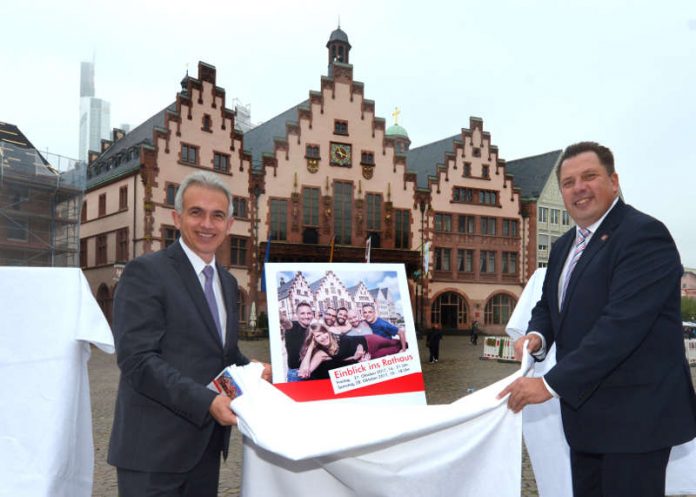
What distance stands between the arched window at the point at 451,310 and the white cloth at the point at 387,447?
3854cm

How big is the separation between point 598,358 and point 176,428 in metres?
2.11

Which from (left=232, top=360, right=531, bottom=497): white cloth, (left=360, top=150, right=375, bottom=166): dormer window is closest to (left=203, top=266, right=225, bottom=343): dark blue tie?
(left=232, top=360, right=531, bottom=497): white cloth

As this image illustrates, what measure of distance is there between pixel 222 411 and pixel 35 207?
106 feet

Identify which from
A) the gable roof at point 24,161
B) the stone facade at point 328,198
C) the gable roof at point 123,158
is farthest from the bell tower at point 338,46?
the gable roof at point 24,161

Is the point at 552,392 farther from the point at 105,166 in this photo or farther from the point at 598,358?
the point at 105,166

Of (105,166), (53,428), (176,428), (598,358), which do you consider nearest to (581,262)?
(598,358)

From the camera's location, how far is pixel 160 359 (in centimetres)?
271

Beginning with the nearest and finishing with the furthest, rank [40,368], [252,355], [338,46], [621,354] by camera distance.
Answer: [621,354] < [40,368] < [252,355] < [338,46]

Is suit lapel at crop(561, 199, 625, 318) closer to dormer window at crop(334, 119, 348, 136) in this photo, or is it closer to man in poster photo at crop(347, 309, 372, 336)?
man in poster photo at crop(347, 309, 372, 336)

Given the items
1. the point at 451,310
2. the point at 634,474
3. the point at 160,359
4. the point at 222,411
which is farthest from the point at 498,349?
the point at 160,359

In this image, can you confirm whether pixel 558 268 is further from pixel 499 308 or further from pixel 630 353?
pixel 499 308

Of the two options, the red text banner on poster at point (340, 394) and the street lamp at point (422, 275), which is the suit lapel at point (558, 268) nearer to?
the red text banner on poster at point (340, 394)

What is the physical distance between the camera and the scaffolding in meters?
29.2

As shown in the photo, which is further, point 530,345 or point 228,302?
point 530,345
